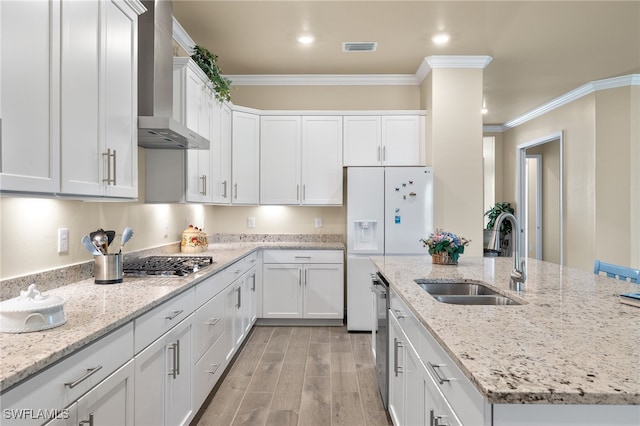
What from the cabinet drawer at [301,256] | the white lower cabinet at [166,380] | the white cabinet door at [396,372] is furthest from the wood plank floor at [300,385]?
the cabinet drawer at [301,256]

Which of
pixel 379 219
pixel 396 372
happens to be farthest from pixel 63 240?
pixel 379 219

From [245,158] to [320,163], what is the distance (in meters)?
0.85

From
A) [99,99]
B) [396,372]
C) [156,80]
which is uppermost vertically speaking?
[156,80]

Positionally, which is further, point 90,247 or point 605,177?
point 605,177

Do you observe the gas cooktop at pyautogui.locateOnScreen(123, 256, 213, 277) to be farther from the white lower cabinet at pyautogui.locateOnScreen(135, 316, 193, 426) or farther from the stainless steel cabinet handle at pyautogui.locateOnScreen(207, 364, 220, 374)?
the stainless steel cabinet handle at pyautogui.locateOnScreen(207, 364, 220, 374)

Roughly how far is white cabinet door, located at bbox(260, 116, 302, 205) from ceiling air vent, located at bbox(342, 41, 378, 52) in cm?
99

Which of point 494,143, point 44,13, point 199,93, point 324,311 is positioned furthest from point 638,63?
point 44,13

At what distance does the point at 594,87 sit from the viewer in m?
4.98

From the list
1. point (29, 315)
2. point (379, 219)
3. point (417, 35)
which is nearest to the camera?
point (29, 315)

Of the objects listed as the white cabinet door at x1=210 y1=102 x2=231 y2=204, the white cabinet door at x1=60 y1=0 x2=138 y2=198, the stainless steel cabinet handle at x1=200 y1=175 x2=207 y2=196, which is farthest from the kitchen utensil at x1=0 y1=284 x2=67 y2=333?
the white cabinet door at x1=210 y1=102 x2=231 y2=204

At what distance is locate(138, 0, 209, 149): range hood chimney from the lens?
2316 mm

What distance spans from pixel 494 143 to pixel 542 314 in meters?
6.89

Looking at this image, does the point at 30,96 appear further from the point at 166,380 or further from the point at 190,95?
the point at 190,95

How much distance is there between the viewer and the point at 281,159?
15.0 feet
